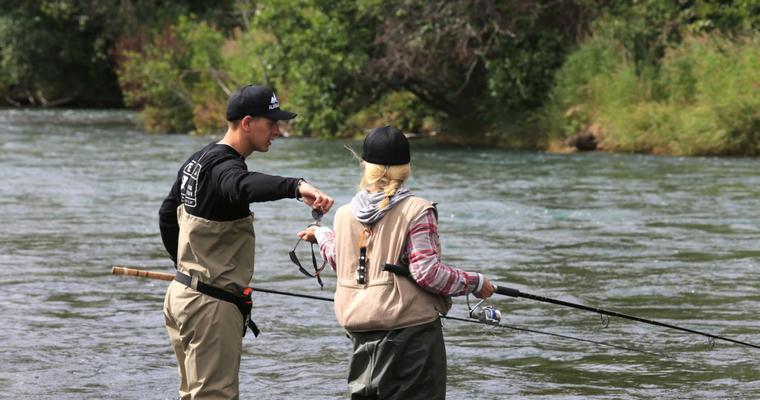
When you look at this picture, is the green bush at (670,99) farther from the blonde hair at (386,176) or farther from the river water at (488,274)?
the blonde hair at (386,176)

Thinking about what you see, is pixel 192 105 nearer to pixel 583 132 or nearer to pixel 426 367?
pixel 583 132

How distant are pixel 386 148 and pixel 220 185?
0.57 m

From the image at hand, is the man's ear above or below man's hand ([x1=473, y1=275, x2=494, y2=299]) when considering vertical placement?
above

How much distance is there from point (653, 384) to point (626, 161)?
14.3 metres

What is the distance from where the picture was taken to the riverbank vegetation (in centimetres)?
2295

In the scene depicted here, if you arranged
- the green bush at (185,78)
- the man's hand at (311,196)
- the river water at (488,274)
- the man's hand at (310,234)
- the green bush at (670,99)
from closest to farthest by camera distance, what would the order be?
1. the man's hand at (311,196)
2. the man's hand at (310,234)
3. the river water at (488,274)
4. the green bush at (670,99)
5. the green bush at (185,78)

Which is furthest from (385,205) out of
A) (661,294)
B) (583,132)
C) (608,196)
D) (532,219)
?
(583,132)

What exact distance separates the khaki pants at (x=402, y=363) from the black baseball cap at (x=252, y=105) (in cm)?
86

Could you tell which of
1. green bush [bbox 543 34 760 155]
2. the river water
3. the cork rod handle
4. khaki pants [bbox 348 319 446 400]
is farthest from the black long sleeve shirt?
green bush [bbox 543 34 760 155]

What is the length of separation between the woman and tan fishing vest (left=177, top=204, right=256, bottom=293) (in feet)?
1.22

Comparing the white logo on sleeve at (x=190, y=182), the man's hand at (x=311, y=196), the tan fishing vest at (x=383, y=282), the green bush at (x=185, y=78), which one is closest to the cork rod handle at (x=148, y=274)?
the white logo on sleeve at (x=190, y=182)

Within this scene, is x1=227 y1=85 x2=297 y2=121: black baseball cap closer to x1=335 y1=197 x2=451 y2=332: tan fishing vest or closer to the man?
the man

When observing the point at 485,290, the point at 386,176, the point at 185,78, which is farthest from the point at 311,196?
the point at 185,78

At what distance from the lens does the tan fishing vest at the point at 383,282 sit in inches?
180
